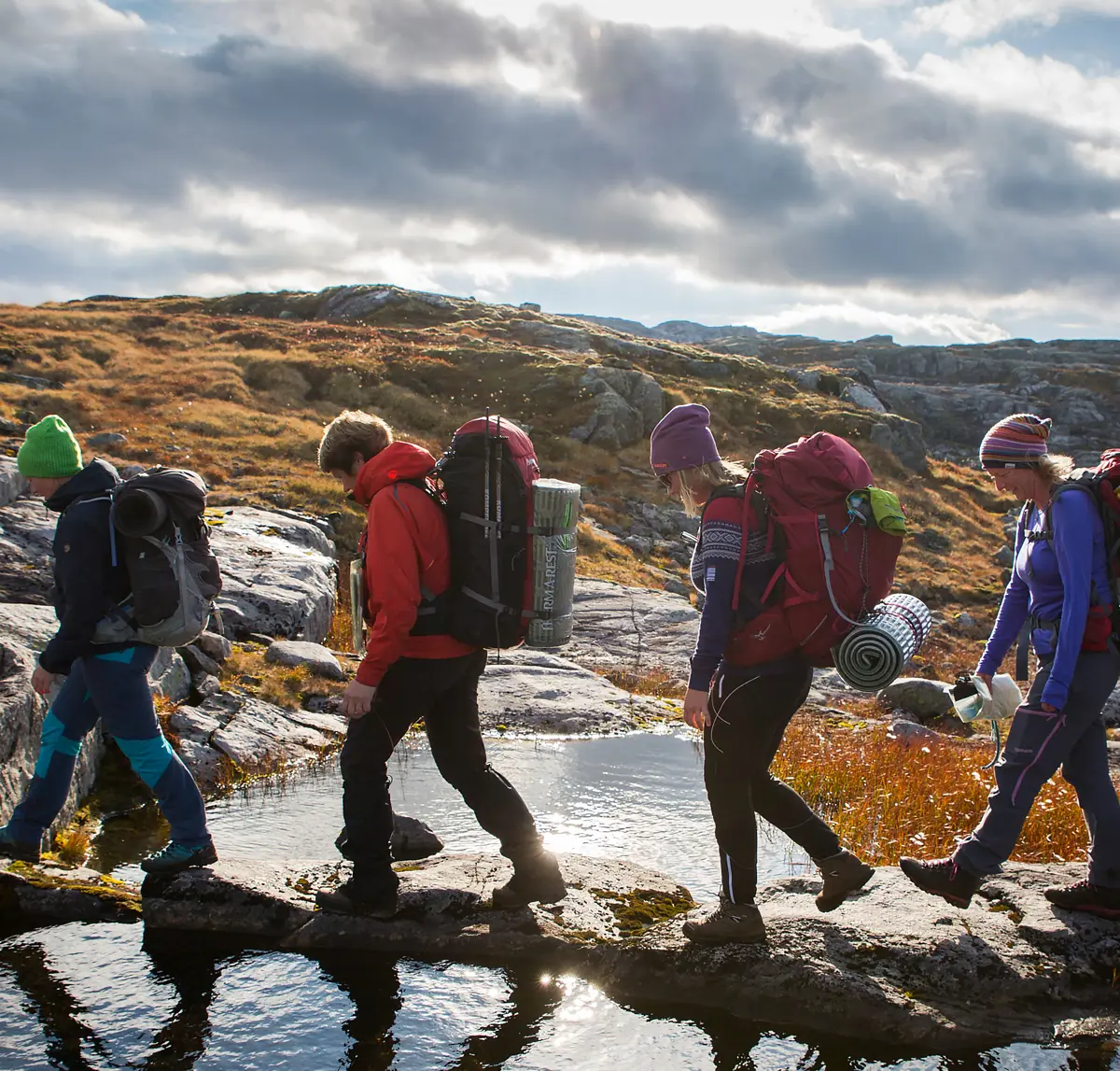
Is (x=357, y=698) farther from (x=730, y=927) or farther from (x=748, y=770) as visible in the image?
(x=730, y=927)

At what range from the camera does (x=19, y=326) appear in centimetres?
5091

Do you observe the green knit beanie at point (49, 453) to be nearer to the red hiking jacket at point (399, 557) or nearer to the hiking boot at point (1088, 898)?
the red hiking jacket at point (399, 557)

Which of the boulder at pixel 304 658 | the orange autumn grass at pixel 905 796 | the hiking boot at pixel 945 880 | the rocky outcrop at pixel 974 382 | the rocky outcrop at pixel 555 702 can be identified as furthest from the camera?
the rocky outcrop at pixel 974 382

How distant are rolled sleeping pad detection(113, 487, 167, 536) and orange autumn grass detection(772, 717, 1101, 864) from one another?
6.05 metres

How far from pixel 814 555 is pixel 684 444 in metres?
0.87

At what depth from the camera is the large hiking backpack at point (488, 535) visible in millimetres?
5270

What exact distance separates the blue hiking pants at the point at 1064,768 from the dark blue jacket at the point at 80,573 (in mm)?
5024

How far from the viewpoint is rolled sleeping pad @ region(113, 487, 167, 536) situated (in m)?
5.38

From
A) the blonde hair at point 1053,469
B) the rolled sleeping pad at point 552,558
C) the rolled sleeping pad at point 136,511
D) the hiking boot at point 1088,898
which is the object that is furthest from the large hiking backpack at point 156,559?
the hiking boot at point 1088,898

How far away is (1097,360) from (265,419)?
153778 mm

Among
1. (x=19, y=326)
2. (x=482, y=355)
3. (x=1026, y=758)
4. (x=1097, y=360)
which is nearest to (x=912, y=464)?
(x=482, y=355)

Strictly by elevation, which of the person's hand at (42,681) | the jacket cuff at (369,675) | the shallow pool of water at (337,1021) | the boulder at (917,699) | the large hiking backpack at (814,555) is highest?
the large hiking backpack at (814,555)

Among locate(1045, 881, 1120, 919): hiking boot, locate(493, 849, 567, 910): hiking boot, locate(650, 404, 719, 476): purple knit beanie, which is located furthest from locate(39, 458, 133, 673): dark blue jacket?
locate(1045, 881, 1120, 919): hiking boot

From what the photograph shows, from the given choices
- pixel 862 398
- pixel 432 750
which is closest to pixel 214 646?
pixel 432 750
